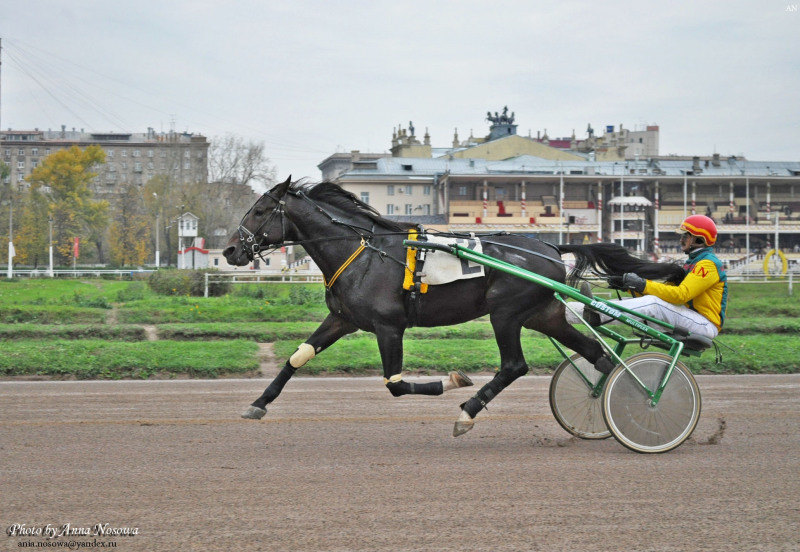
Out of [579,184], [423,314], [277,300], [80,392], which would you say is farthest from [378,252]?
[579,184]

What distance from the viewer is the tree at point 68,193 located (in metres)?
64.4

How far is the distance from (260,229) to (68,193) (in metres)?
62.1

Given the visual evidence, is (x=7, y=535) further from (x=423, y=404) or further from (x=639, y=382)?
(x=423, y=404)

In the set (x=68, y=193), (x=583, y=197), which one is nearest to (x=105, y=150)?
(x=68, y=193)

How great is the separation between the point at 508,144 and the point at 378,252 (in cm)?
7939

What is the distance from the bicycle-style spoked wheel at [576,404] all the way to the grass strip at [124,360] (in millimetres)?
5978

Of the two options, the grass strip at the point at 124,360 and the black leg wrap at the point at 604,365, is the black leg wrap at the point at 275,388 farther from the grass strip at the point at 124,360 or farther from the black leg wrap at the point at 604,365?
the grass strip at the point at 124,360

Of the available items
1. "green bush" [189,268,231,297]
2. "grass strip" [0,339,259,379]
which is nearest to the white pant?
"grass strip" [0,339,259,379]

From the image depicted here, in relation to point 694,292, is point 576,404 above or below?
below

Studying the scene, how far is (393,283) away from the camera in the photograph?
7.02 metres

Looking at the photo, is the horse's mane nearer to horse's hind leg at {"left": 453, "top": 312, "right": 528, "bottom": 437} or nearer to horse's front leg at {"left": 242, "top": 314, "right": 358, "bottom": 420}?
horse's front leg at {"left": 242, "top": 314, "right": 358, "bottom": 420}

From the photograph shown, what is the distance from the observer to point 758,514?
188 inches

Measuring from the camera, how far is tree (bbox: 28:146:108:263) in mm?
64375

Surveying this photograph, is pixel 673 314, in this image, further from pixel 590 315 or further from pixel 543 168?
pixel 543 168
